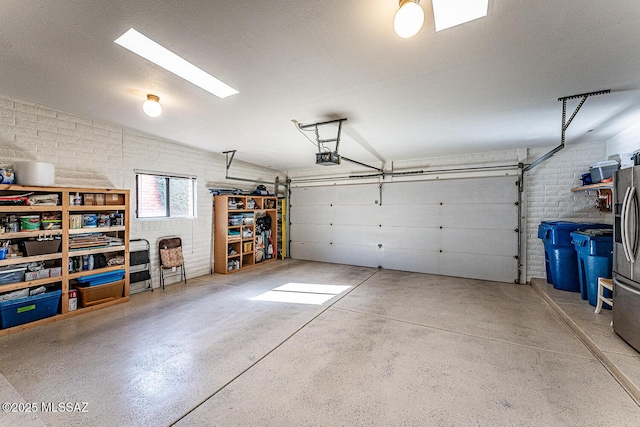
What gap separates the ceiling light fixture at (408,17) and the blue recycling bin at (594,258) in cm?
372

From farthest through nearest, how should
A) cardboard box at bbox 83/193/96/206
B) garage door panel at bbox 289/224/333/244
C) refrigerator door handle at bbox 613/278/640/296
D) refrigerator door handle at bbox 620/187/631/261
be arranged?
1. garage door panel at bbox 289/224/333/244
2. cardboard box at bbox 83/193/96/206
3. refrigerator door handle at bbox 620/187/631/261
4. refrigerator door handle at bbox 613/278/640/296

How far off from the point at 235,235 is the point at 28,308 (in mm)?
3313

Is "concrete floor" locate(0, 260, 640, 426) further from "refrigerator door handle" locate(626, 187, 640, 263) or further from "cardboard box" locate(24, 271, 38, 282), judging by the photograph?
"refrigerator door handle" locate(626, 187, 640, 263)

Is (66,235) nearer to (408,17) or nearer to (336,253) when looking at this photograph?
(408,17)

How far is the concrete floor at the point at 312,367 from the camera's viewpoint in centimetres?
177

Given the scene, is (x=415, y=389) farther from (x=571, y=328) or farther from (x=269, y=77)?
(x=269, y=77)

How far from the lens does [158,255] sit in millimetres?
4684

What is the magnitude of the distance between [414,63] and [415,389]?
2.60 metres

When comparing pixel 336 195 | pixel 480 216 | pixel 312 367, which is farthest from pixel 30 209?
pixel 480 216

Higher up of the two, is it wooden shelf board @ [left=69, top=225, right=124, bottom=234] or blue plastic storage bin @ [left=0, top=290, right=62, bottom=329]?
wooden shelf board @ [left=69, top=225, right=124, bottom=234]

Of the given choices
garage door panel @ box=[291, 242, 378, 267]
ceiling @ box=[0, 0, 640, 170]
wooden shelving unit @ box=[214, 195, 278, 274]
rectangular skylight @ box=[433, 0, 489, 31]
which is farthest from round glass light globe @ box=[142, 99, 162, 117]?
garage door panel @ box=[291, 242, 378, 267]

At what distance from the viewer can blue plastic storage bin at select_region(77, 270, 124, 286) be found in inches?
138

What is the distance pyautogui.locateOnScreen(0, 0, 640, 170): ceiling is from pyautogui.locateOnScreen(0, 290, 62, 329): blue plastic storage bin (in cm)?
229

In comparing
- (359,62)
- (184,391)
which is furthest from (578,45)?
(184,391)
